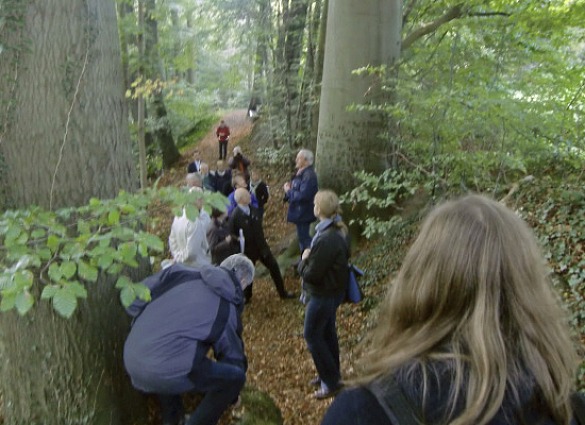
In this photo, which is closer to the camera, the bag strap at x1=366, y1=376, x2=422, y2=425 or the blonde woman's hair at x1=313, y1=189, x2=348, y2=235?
the bag strap at x1=366, y1=376, x2=422, y2=425

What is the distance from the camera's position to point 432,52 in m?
8.24

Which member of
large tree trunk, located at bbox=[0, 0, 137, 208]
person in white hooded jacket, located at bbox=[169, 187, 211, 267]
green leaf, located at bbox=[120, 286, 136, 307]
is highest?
large tree trunk, located at bbox=[0, 0, 137, 208]

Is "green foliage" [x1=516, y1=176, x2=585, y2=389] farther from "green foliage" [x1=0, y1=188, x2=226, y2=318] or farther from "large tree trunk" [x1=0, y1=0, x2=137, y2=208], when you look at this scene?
"large tree trunk" [x1=0, y1=0, x2=137, y2=208]

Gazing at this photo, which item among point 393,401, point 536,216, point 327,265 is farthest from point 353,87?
point 393,401

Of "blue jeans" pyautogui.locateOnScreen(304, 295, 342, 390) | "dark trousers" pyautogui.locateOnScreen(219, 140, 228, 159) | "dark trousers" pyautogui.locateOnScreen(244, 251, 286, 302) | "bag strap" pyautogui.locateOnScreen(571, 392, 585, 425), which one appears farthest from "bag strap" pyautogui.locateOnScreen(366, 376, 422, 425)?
"dark trousers" pyautogui.locateOnScreen(219, 140, 228, 159)

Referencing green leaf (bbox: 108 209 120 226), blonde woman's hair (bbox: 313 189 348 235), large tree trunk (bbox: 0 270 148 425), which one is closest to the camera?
green leaf (bbox: 108 209 120 226)

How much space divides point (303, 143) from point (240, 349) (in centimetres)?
1019

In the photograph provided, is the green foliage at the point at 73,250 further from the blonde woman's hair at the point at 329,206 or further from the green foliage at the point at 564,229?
the green foliage at the point at 564,229

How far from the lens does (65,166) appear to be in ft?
10.0

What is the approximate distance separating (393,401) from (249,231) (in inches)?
229

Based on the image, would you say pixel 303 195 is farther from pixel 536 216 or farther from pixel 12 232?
pixel 12 232

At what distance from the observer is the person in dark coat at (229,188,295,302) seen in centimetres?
693

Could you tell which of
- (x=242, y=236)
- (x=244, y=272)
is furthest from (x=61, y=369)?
(x=242, y=236)

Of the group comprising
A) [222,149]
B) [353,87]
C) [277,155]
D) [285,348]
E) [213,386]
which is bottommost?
[285,348]
